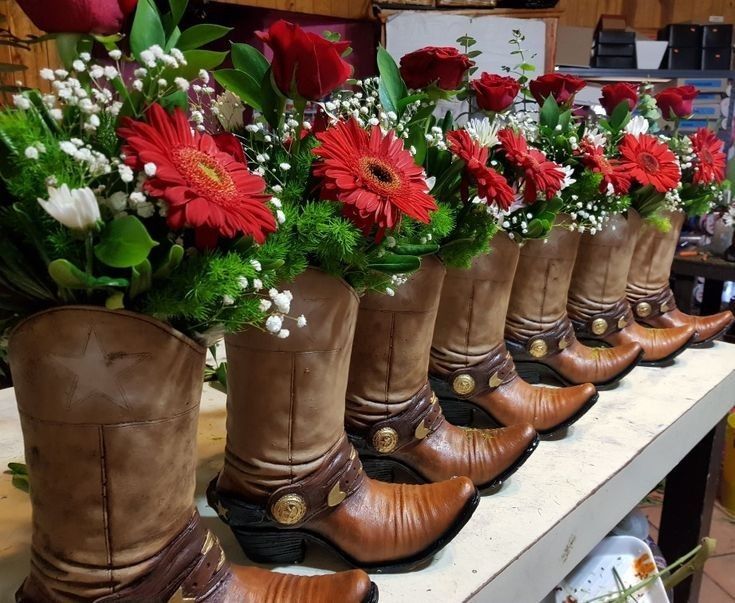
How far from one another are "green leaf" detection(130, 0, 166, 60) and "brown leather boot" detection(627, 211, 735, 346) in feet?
3.53

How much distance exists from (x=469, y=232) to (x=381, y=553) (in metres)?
0.34

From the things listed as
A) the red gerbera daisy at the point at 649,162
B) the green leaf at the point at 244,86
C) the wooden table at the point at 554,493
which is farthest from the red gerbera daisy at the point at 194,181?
the red gerbera daisy at the point at 649,162

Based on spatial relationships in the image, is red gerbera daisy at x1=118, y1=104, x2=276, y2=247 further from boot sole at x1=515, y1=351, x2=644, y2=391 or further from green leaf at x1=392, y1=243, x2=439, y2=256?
boot sole at x1=515, y1=351, x2=644, y2=391

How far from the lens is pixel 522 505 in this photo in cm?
71

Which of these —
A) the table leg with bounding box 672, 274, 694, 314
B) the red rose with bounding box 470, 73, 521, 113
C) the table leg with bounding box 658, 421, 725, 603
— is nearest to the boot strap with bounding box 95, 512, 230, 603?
the red rose with bounding box 470, 73, 521, 113

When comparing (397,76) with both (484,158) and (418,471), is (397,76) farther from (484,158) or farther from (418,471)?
(418,471)

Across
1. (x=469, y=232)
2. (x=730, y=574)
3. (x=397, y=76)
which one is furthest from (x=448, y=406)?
(x=730, y=574)

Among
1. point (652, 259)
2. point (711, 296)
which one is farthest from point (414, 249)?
point (711, 296)

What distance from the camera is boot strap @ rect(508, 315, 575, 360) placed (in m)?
1.02

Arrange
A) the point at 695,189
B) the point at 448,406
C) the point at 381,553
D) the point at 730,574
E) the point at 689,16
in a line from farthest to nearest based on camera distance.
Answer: the point at 689,16, the point at 730,574, the point at 695,189, the point at 448,406, the point at 381,553

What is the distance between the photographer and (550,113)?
988 mm

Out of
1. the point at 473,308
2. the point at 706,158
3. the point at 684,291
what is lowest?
the point at 684,291

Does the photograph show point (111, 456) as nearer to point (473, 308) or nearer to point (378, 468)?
point (378, 468)

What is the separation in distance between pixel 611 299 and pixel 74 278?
39.5 inches
